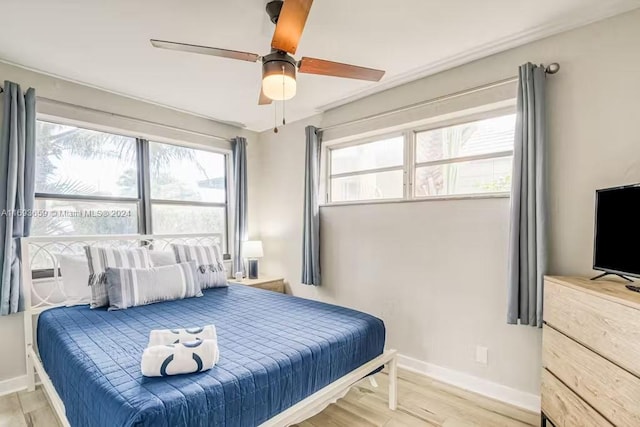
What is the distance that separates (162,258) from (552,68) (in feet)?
11.0

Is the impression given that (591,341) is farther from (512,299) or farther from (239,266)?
(239,266)

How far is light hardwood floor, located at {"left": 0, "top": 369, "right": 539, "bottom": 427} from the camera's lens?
2018 millimetres

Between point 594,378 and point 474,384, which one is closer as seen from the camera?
point 594,378

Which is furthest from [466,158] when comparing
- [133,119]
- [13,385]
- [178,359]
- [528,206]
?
[13,385]

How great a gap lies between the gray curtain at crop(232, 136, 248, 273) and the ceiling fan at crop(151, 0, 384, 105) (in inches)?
88.1

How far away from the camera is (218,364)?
1.44 meters

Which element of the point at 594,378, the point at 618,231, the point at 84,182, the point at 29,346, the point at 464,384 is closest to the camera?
the point at 594,378

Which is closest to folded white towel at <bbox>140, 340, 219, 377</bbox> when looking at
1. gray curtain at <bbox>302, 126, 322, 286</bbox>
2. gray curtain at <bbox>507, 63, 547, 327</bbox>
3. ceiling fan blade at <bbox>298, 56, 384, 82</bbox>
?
ceiling fan blade at <bbox>298, 56, 384, 82</bbox>

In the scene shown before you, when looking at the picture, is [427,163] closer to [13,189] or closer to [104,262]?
[104,262]

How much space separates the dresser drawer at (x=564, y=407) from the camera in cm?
148

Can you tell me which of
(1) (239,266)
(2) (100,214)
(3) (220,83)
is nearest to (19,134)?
(2) (100,214)

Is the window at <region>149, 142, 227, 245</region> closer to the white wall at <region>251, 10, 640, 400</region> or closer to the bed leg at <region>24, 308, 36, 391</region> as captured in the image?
the bed leg at <region>24, 308, 36, 391</region>

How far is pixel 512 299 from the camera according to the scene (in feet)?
6.97

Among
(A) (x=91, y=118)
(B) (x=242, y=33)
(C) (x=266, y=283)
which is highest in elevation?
(B) (x=242, y=33)
